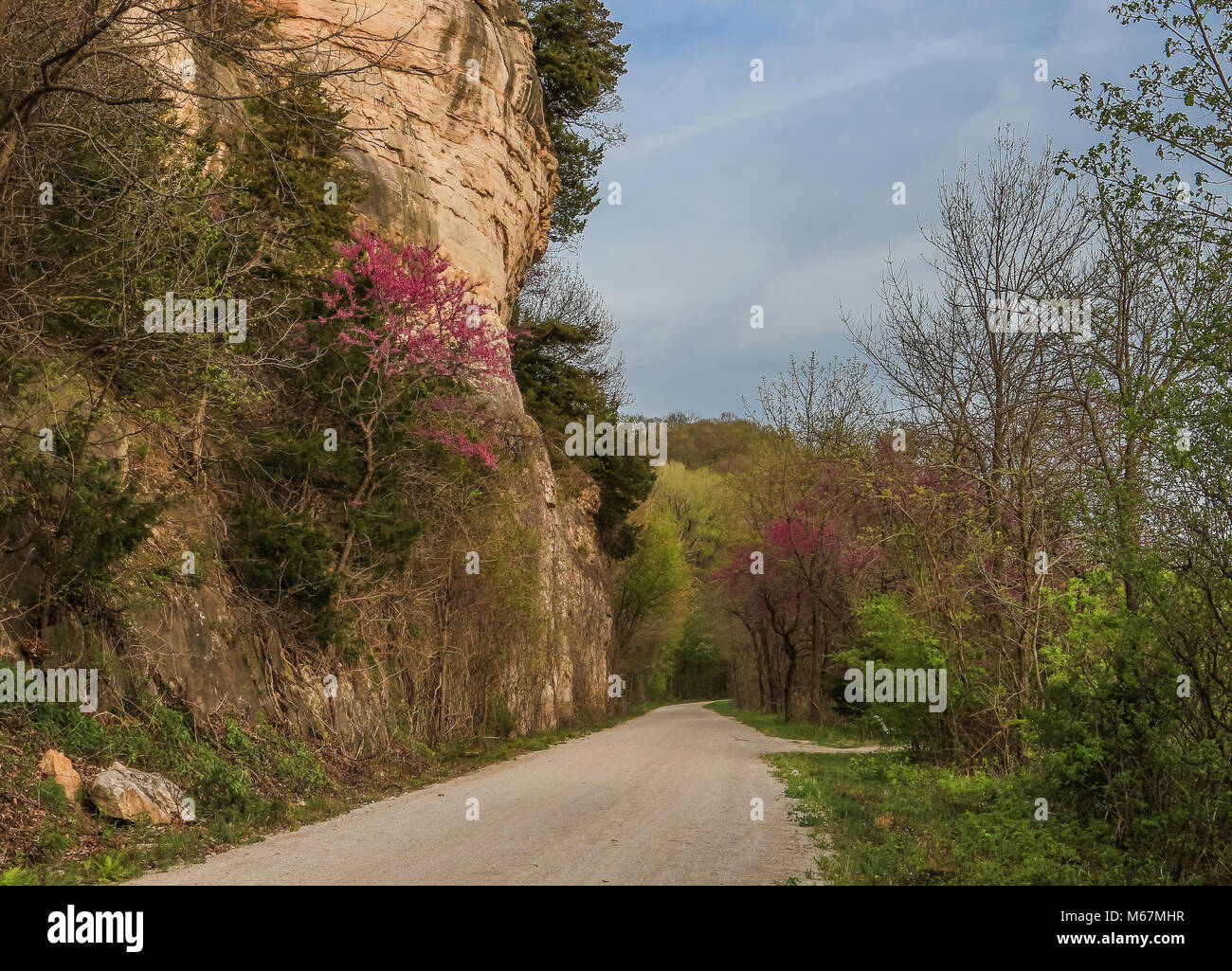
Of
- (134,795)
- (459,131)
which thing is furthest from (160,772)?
(459,131)

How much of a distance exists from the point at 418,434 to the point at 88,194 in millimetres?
7311

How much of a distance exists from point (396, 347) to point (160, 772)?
26.5 feet

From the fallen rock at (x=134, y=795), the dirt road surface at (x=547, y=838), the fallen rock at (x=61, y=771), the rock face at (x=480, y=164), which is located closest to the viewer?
the dirt road surface at (x=547, y=838)

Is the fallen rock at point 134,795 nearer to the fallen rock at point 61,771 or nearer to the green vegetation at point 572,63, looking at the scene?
the fallen rock at point 61,771

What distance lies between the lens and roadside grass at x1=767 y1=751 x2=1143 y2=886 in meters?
7.34

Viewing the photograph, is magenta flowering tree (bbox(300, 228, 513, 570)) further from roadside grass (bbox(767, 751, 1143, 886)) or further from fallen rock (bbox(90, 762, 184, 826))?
roadside grass (bbox(767, 751, 1143, 886))

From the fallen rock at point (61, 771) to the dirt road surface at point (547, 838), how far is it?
1.55 m

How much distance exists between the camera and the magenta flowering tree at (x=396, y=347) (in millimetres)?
14820

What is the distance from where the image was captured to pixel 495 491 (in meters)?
20.2

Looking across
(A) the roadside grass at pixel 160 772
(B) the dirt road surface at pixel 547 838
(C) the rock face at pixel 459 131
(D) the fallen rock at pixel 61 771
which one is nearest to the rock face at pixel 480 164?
(C) the rock face at pixel 459 131

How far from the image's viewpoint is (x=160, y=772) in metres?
9.39

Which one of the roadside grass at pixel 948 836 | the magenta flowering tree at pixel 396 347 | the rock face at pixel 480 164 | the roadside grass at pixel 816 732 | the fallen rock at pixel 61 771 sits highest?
the rock face at pixel 480 164

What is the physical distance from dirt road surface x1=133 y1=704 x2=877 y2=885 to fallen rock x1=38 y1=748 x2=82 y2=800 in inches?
61.0
